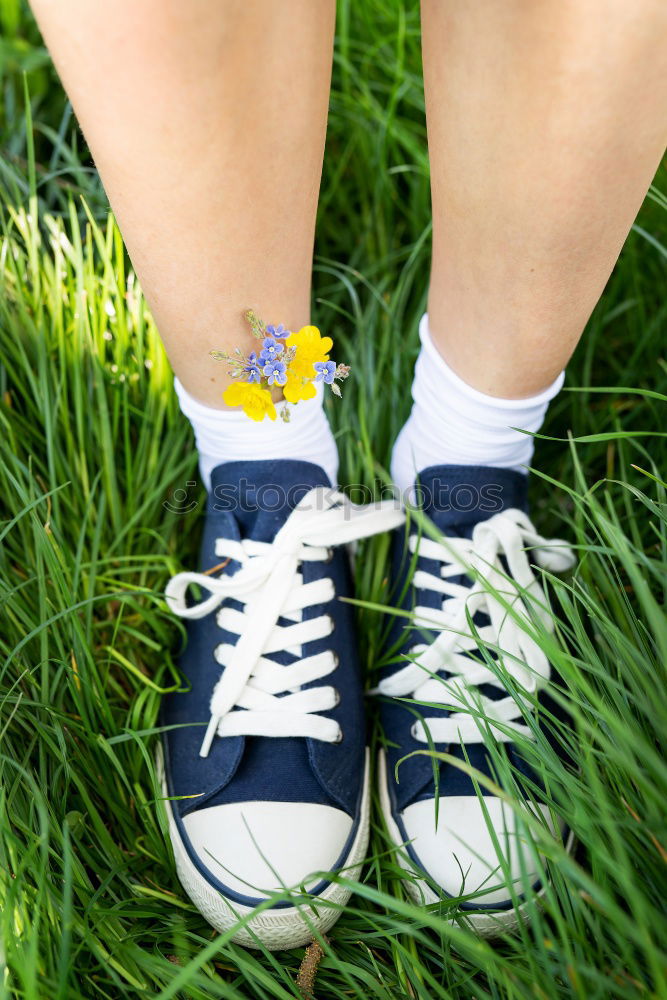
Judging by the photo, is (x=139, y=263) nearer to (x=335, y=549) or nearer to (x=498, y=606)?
(x=335, y=549)

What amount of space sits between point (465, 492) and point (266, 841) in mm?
399

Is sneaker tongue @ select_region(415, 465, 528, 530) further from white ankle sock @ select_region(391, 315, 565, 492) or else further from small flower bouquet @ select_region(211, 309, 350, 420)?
small flower bouquet @ select_region(211, 309, 350, 420)

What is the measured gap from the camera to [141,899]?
2.37 feet

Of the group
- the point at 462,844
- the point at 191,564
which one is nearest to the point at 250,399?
the point at 191,564

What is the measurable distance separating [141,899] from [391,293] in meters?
0.82

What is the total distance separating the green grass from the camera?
58 cm

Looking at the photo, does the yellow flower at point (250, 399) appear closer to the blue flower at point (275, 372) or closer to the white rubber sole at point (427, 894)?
the blue flower at point (275, 372)

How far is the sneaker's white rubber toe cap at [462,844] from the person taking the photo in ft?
2.28

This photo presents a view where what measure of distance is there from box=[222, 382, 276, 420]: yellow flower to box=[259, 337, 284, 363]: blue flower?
3 centimetres

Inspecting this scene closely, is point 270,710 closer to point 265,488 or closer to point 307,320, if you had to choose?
point 265,488

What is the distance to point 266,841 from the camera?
71 cm

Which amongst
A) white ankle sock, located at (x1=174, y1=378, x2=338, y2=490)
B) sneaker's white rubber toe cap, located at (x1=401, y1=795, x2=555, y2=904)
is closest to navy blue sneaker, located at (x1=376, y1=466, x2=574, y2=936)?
sneaker's white rubber toe cap, located at (x1=401, y1=795, x2=555, y2=904)

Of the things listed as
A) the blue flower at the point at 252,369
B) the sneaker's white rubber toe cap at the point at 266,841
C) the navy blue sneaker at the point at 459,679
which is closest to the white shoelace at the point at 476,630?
the navy blue sneaker at the point at 459,679

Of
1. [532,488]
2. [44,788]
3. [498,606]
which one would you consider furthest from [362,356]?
[44,788]
